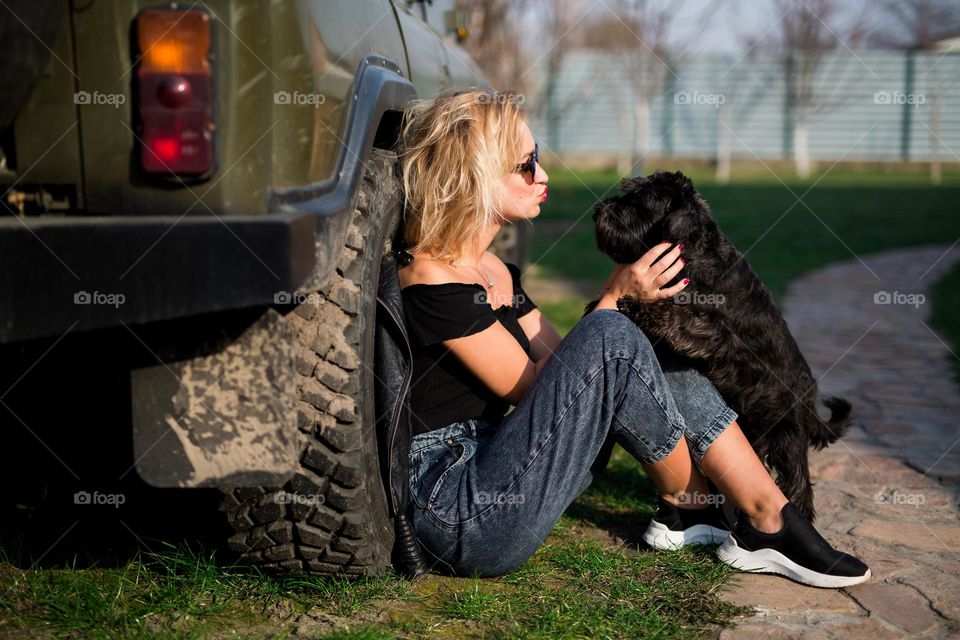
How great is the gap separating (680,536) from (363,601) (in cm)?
96

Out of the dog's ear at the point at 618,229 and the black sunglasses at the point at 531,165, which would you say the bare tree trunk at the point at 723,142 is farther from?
the black sunglasses at the point at 531,165

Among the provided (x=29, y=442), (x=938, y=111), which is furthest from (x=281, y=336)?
(x=938, y=111)

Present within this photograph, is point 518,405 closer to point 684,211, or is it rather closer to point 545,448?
point 545,448

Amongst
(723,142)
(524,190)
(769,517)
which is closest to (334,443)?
(524,190)

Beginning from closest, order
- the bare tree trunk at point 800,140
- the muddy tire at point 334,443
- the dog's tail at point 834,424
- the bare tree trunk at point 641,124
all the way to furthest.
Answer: the muddy tire at point 334,443
the dog's tail at point 834,424
the bare tree trunk at point 641,124
the bare tree trunk at point 800,140

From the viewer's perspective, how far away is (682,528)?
104 inches

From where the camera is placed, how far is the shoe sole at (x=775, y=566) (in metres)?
2.36

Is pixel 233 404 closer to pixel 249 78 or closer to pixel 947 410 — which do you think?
pixel 249 78

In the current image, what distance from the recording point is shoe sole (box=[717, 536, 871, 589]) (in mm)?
2363

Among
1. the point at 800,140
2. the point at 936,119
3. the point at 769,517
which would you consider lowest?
the point at 769,517

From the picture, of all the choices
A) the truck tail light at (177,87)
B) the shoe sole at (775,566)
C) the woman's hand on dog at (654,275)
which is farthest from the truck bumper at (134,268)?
the shoe sole at (775,566)

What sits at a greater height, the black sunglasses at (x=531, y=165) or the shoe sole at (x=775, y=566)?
the black sunglasses at (x=531, y=165)

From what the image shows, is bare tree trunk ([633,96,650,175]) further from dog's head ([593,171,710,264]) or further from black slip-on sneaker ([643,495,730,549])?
black slip-on sneaker ([643,495,730,549])

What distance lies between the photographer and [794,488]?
2.63m
